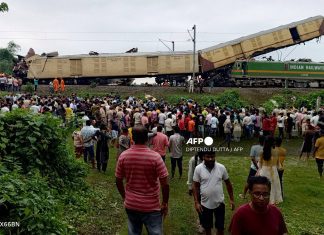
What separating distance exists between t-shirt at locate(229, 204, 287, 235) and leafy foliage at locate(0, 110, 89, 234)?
A: 2957 mm

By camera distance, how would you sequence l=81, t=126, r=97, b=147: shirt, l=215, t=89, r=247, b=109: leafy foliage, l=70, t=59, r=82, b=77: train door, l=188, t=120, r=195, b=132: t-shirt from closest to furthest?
l=81, t=126, r=97, b=147: shirt, l=188, t=120, r=195, b=132: t-shirt, l=215, t=89, r=247, b=109: leafy foliage, l=70, t=59, r=82, b=77: train door

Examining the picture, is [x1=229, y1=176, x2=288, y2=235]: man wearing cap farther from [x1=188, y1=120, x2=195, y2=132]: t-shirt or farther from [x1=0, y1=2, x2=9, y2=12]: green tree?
[x1=188, y1=120, x2=195, y2=132]: t-shirt

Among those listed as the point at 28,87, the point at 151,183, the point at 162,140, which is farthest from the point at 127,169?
the point at 28,87

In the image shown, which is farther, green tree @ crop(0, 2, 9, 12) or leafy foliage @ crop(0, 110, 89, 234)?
green tree @ crop(0, 2, 9, 12)

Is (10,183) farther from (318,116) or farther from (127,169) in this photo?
(318,116)

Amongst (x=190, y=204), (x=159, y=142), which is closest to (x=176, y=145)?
(x=159, y=142)

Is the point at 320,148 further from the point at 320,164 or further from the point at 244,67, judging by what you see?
the point at 244,67

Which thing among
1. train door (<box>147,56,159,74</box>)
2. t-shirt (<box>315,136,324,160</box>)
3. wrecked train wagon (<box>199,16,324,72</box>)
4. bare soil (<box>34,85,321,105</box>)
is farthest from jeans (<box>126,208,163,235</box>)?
train door (<box>147,56,159,74</box>)

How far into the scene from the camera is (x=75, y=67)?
124ft

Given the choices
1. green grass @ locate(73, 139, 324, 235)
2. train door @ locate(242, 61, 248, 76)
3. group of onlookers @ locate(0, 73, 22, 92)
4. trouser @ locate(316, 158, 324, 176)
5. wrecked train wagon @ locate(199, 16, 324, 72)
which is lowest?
green grass @ locate(73, 139, 324, 235)

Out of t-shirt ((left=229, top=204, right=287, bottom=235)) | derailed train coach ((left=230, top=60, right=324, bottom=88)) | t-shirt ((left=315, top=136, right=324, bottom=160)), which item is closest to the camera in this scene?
t-shirt ((left=229, top=204, right=287, bottom=235))

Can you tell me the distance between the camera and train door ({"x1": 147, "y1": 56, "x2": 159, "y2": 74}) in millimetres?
37281

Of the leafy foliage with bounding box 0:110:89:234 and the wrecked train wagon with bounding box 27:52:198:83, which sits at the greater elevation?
the wrecked train wagon with bounding box 27:52:198:83

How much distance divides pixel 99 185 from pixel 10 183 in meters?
4.67
